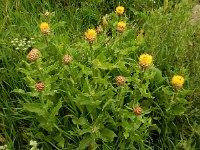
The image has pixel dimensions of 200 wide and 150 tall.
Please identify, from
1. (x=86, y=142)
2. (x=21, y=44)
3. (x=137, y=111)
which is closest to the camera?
(x=137, y=111)

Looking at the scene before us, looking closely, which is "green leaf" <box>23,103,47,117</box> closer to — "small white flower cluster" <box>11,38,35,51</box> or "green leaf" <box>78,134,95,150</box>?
"green leaf" <box>78,134,95,150</box>

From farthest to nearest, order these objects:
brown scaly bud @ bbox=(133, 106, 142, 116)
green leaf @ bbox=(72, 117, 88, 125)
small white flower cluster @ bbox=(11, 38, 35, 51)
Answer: small white flower cluster @ bbox=(11, 38, 35, 51), green leaf @ bbox=(72, 117, 88, 125), brown scaly bud @ bbox=(133, 106, 142, 116)

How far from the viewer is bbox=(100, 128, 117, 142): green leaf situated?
2467 mm

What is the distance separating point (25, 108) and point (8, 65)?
69 centimetres

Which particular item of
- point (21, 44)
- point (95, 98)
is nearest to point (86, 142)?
point (95, 98)

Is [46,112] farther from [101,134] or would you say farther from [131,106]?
[131,106]

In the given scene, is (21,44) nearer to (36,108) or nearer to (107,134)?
(36,108)

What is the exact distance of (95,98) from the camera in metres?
2.47

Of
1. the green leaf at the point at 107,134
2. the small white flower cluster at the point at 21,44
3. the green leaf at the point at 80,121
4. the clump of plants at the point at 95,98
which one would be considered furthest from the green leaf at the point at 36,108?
the small white flower cluster at the point at 21,44

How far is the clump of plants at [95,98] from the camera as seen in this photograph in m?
2.44

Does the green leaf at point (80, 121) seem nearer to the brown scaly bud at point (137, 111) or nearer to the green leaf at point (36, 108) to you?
the green leaf at point (36, 108)

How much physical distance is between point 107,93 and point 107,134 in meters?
0.25

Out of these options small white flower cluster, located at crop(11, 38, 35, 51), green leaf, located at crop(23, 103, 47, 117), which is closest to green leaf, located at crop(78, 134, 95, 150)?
green leaf, located at crop(23, 103, 47, 117)

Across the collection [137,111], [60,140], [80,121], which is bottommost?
[60,140]
